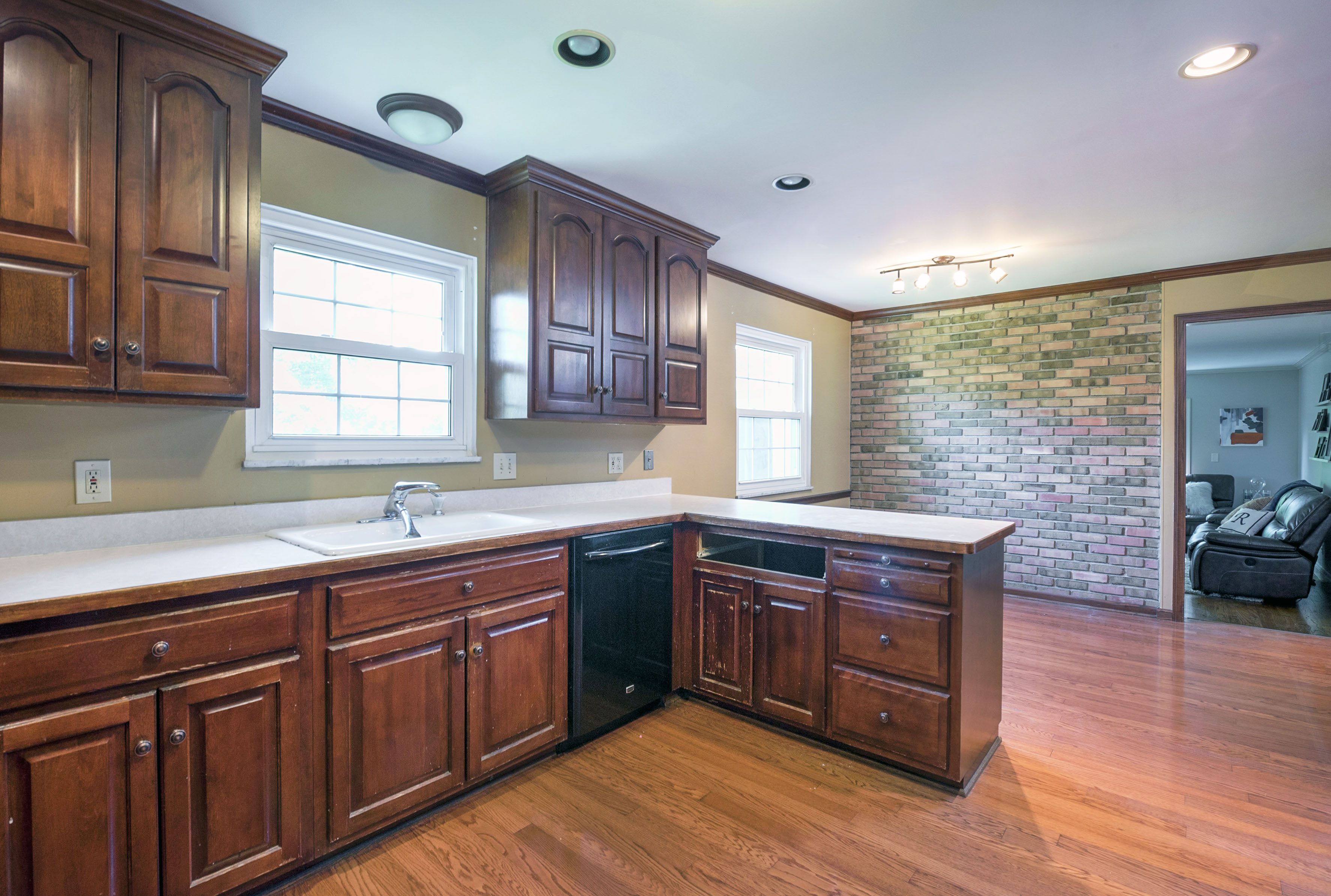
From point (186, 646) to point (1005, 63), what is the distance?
2756 millimetres

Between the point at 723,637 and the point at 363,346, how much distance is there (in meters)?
1.91

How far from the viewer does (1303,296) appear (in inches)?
156

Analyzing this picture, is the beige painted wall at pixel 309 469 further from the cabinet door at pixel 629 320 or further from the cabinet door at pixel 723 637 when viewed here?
the cabinet door at pixel 723 637

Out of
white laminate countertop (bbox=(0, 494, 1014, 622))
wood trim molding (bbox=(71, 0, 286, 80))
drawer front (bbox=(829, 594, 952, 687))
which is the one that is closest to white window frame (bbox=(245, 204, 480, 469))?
white laminate countertop (bbox=(0, 494, 1014, 622))

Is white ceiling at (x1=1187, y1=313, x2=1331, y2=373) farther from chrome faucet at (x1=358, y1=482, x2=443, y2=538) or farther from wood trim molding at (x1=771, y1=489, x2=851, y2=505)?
chrome faucet at (x1=358, y1=482, x2=443, y2=538)

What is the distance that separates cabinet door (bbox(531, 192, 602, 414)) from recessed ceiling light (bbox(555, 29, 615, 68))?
796 mm

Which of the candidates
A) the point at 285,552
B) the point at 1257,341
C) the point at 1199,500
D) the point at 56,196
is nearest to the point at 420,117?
the point at 56,196

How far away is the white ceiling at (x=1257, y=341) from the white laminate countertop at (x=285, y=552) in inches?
138

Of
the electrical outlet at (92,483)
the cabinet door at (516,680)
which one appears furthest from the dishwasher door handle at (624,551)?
the electrical outlet at (92,483)

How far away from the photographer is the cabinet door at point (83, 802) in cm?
131

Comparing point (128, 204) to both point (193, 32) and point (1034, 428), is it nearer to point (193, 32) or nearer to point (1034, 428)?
point (193, 32)

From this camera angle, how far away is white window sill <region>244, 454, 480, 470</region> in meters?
2.21

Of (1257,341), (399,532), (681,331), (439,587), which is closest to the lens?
(439,587)

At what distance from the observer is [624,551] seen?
2590 millimetres
